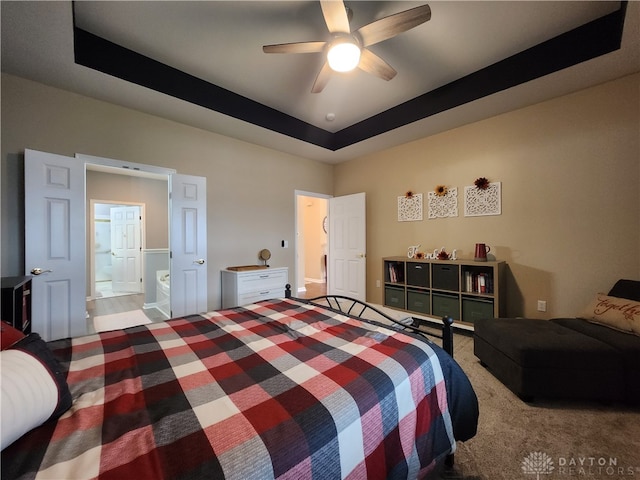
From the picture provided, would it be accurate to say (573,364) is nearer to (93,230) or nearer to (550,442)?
(550,442)

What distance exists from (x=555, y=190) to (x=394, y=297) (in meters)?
2.26

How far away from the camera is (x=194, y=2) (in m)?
1.92

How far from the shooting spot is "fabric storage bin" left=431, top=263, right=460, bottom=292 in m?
3.20

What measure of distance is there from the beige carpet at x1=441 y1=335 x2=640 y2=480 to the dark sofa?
4.4 inches

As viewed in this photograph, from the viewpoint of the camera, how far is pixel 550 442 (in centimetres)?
156

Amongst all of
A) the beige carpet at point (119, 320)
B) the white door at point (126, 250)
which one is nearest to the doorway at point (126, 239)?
the white door at point (126, 250)

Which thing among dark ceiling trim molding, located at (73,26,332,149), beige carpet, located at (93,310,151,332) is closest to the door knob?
beige carpet, located at (93,310,151,332)

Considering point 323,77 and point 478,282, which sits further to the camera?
point 478,282

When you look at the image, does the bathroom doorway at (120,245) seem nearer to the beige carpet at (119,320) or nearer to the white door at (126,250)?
the white door at (126,250)

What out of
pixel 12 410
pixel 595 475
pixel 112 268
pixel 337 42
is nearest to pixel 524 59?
pixel 337 42

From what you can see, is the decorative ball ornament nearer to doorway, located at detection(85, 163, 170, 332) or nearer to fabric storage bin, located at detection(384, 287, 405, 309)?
fabric storage bin, located at detection(384, 287, 405, 309)

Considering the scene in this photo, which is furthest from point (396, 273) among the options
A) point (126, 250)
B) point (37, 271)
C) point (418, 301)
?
point (126, 250)

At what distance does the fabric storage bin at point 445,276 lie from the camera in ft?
10.5

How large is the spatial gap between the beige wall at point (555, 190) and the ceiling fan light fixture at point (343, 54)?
2227 mm
